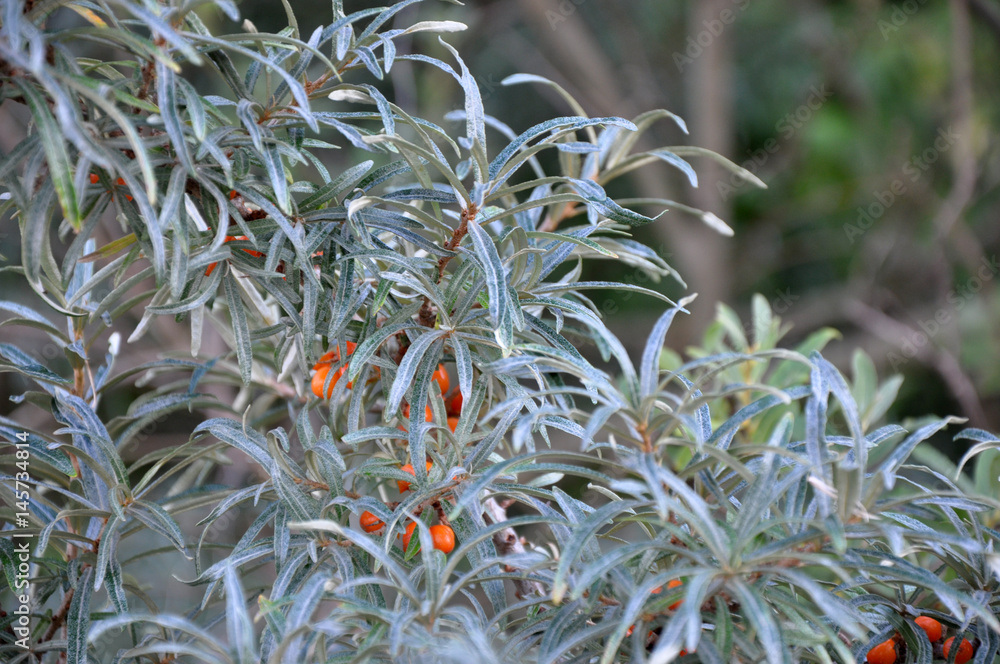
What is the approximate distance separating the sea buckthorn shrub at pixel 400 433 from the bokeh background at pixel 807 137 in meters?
1.72

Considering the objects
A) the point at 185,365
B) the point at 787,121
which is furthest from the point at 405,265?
the point at 787,121

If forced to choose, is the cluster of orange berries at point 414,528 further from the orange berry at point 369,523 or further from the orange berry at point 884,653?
the orange berry at point 884,653

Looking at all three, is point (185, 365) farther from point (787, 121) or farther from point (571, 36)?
point (787, 121)

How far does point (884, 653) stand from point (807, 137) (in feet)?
9.46

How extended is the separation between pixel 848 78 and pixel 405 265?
3.24 metres

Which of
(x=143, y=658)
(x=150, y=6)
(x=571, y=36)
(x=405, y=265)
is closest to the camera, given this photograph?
(x=150, y=6)

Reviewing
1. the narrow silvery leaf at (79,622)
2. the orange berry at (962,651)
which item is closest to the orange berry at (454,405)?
the narrow silvery leaf at (79,622)

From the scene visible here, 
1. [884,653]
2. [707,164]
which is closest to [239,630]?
[884,653]

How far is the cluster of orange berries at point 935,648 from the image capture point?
598 millimetres

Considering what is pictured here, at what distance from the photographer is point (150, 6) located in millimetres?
468

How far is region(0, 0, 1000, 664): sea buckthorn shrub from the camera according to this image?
46 centimetres

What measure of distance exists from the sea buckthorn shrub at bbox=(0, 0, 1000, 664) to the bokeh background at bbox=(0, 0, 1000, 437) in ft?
5.63

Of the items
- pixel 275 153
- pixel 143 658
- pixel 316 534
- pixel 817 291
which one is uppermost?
pixel 275 153

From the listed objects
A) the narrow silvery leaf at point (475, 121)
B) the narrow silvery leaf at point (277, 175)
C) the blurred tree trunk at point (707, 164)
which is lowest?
the blurred tree trunk at point (707, 164)
